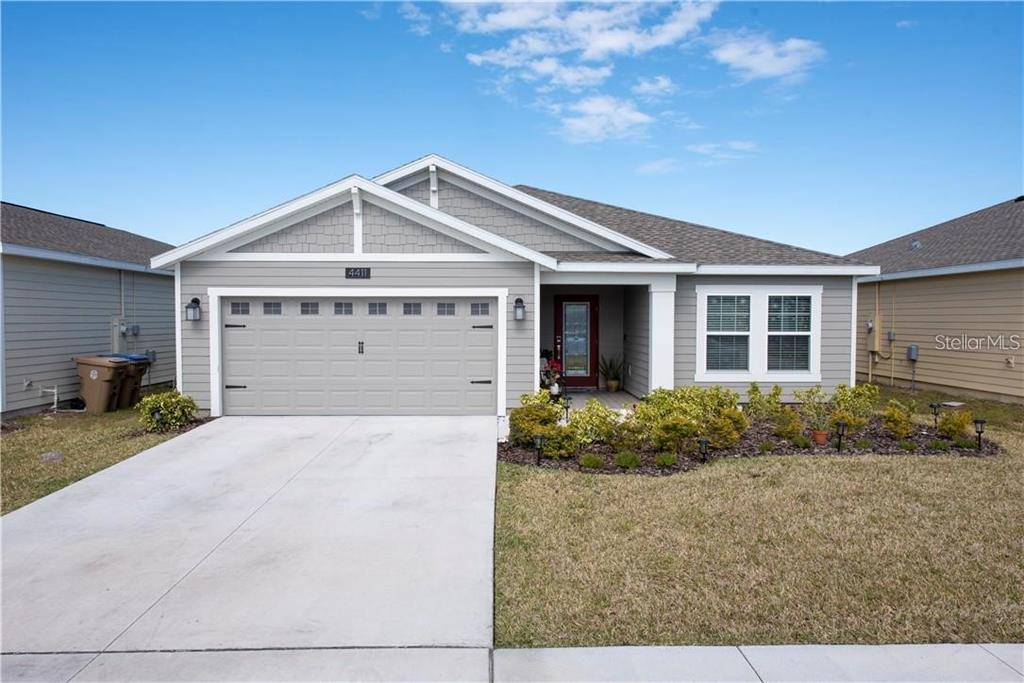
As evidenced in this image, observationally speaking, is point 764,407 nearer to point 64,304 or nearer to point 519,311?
point 519,311

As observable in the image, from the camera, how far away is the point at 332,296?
35.0 feet

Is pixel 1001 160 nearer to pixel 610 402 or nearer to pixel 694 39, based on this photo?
pixel 694 39

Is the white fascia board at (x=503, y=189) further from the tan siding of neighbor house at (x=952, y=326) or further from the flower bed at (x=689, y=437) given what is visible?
the tan siding of neighbor house at (x=952, y=326)

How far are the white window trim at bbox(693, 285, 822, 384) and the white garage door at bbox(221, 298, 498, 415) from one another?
416 centimetres

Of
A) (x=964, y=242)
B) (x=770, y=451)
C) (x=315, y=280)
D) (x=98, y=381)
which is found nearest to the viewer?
(x=770, y=451)

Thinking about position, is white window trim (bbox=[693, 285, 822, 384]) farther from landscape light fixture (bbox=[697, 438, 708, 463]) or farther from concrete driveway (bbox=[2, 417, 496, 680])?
concrete driveway (bbox=[2, 417, 496, 680])

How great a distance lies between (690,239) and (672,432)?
7.07 m

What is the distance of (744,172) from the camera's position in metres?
17.6

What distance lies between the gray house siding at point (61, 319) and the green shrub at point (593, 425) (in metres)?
10.2

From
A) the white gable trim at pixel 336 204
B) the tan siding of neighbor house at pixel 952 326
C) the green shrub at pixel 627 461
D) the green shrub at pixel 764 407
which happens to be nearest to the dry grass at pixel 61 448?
the white gable trim at pixel 336 204

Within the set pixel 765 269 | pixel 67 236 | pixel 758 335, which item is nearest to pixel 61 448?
pixel 67 236

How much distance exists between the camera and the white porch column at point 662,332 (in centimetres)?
1177

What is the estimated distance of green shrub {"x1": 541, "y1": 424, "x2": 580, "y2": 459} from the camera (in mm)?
7824

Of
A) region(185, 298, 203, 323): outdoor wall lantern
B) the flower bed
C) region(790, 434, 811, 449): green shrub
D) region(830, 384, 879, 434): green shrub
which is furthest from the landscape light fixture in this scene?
region(185, 298, 203, 323): outdoor wall lantern
